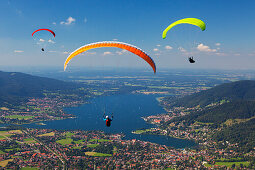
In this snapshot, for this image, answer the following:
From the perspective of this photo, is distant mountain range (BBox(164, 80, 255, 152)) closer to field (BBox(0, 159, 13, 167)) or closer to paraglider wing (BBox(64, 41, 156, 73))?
paraglider wing (BBox(64, 41, 156, 73))

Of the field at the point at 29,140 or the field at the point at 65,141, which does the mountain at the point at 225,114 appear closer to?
the field at the point at 65,141

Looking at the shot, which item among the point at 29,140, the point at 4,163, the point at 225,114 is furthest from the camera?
the point at 225,114

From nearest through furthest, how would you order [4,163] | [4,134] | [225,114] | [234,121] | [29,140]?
[4,163]
[29,140]
[4,134]
[234,121]
[225,114]

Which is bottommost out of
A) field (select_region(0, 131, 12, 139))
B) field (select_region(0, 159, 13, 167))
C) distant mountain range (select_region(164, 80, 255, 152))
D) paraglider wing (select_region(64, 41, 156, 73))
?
field (select_region(0, 131, 12, 139))

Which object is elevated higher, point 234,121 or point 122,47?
point 122,47

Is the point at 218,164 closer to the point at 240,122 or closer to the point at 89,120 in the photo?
the point at 240,122

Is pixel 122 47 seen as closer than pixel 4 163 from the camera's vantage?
Yes

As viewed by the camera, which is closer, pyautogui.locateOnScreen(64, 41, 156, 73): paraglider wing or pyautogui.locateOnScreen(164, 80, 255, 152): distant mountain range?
pyautogui.locateOnScreen(64, 41, 156, 73): paraglider wing

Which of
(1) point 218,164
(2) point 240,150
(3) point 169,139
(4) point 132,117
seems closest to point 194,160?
(1) point 218,164

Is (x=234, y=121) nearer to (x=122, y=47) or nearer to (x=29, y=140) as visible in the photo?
(x=29, y=140)

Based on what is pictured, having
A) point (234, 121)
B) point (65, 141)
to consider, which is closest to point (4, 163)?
point (65, 141)

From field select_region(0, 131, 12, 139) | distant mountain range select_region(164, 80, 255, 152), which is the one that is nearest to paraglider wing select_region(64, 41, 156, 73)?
distant mountain range select_region(164, 80, 255, 152)
